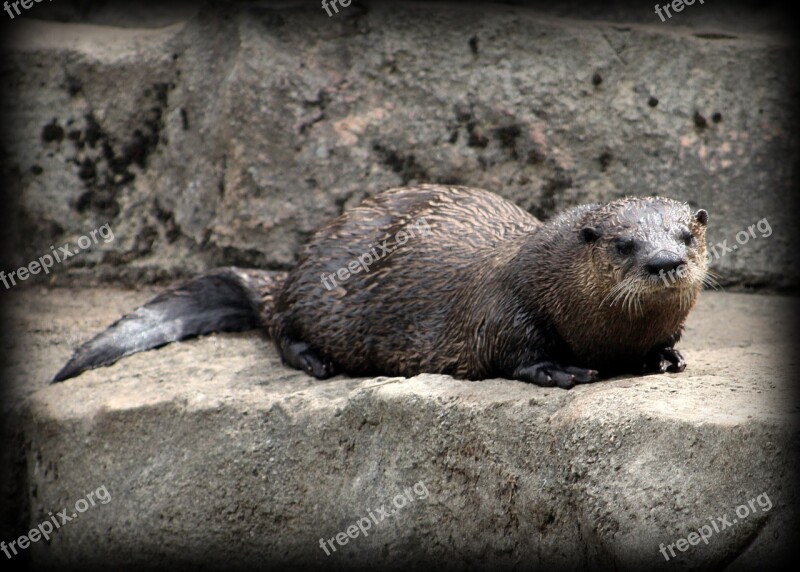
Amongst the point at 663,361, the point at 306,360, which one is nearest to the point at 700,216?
the point at 663,361

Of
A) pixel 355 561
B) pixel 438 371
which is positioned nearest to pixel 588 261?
pixel 438 371

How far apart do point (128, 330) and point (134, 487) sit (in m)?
0.98

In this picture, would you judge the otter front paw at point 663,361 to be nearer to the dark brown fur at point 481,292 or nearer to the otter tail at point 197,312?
the dark brown fur at point 481,292

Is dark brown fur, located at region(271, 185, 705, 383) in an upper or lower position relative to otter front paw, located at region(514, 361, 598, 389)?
upper

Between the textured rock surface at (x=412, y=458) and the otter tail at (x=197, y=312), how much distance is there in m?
0.10

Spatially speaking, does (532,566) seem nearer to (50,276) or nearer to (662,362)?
(662,362)

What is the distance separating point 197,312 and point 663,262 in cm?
260

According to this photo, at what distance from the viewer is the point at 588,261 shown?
14.9ft

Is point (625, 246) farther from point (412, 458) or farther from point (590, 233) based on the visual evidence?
point (412, 458)

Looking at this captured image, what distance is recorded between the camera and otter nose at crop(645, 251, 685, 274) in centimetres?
423

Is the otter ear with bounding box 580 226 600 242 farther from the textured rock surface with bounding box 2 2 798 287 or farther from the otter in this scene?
the textured rock surface with bounding box 2 2 798 287

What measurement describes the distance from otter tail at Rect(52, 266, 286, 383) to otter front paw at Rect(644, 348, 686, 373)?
6.55 feet

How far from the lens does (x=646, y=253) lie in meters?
4.31

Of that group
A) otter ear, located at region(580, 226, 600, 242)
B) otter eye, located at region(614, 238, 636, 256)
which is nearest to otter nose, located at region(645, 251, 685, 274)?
otter eye, located at region(614, 238, 636, 256)
